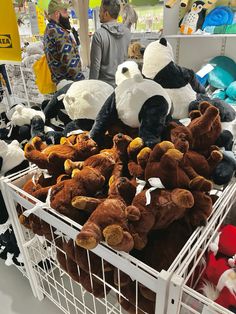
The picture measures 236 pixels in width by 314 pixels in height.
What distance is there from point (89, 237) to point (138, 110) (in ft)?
1.24

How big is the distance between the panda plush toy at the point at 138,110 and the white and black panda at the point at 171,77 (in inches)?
6.6

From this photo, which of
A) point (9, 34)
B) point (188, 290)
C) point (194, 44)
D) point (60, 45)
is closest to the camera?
point (188, 290)

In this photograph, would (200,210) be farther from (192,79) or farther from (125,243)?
(192,79)

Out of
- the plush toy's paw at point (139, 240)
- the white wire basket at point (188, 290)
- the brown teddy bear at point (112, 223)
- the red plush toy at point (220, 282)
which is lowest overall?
the red plush toy at point (220, 282)

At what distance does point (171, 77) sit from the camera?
2.85 feet

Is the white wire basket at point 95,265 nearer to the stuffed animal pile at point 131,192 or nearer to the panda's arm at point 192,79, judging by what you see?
the stuffed animal pile at point 131,192

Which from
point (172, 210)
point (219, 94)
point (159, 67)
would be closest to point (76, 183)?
point (172, 210)

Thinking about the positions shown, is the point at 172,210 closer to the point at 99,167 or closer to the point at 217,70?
the point at 99,167

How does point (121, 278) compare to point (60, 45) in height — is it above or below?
below

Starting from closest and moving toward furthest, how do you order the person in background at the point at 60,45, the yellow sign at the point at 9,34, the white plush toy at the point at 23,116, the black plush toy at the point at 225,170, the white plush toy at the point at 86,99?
the black plush toy at the point at 225,170 → the white plush toy at the point at 86,99 → the yellow sign at the point at 9,34 → the white plush toy at the point at 23,116 → the person in background at the point at 60,45

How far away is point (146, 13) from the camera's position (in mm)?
2150

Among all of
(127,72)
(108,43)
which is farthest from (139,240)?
(108,43)

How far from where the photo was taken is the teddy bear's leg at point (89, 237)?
1.53 feet

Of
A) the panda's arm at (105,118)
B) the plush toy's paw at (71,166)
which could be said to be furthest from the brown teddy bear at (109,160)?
the panda's arm at (105,118)
